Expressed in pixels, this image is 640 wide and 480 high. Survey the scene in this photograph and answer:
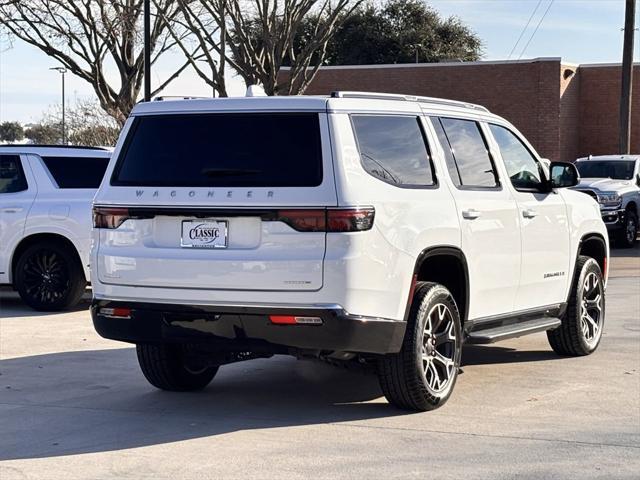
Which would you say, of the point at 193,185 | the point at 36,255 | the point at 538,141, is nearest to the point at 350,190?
the point at 193,185

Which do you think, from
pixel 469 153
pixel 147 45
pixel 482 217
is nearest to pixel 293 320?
pixel 482 217

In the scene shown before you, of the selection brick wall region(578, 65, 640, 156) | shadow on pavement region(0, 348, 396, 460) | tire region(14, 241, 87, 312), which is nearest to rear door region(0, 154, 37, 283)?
tire region(14, 241, 87, 312)

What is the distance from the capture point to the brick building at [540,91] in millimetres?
36625

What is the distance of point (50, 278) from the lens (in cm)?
1283

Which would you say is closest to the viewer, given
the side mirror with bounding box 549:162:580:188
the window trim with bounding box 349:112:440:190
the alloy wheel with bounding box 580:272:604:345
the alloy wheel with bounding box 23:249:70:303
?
the window trim with bounding box 349:112:440:190

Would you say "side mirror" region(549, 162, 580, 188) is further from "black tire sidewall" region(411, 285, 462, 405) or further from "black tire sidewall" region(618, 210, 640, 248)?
"black tire sidewall" region(618, 210, 640, 248)

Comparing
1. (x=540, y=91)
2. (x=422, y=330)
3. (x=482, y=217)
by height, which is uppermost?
(x=540, y=91)

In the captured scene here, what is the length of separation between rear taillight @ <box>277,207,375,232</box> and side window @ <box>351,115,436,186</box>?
16.2 inches

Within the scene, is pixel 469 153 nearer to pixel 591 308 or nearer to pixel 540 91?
pixel 591 308

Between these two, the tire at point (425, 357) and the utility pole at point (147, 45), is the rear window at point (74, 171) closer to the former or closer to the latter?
the tire at point (425, 357)

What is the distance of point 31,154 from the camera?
13164 mm

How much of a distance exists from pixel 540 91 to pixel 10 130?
56926 millimetres

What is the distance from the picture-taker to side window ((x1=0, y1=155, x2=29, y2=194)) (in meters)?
13.1

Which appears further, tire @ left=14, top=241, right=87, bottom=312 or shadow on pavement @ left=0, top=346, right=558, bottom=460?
tire @ left=14, top=241, right=87, bottom=312
